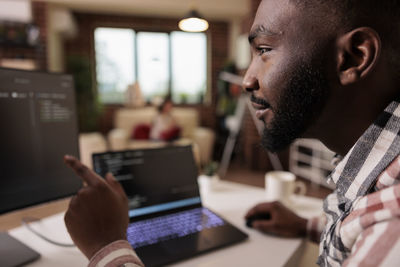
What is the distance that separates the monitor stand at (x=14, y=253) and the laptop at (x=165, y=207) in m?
0.21

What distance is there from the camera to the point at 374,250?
1.18 feet

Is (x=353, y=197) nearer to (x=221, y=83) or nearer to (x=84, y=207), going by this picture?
(x=84, y=207)

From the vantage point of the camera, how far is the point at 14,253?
628 millimetres

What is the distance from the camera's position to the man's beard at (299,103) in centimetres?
51

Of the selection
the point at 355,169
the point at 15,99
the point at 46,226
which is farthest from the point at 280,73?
the point at 46,226

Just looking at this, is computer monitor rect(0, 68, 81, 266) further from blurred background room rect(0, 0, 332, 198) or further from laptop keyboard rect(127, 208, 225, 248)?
blurred background room rect(0, 0, 332, 198)

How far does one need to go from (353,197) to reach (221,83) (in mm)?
4346

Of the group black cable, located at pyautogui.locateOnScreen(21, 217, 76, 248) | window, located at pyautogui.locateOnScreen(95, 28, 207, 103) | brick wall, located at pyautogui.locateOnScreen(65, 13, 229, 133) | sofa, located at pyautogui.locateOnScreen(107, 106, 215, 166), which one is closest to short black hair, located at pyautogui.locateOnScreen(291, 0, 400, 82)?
black cable, located at pyautogui.locateOnScreen(21, 217, 76, 248)

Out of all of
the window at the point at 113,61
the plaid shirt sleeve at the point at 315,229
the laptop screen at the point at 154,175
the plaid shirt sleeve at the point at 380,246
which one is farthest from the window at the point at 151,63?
the plaid shirt sleeve at the point at 380,246

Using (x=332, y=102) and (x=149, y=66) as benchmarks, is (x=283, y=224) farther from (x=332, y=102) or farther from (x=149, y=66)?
(x=149, y=66)

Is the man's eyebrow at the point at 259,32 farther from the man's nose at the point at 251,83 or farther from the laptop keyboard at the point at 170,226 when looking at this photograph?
the laptop keyboard at the point at 170,226

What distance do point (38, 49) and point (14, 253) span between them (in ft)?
13.6

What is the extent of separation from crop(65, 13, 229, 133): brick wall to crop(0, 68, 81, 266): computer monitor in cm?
444

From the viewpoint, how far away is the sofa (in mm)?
4019
